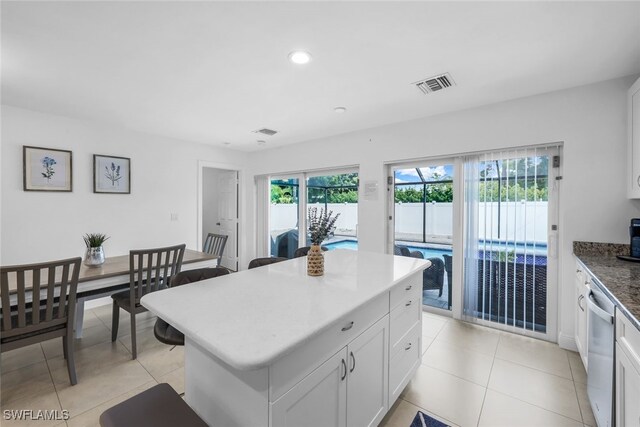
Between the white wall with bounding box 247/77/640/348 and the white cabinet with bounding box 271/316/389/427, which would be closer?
the white cabinet with bounding box 271/316/389/427

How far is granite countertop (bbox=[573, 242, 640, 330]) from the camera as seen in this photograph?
4.04ft

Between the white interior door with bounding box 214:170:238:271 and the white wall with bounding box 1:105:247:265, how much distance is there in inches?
31.1

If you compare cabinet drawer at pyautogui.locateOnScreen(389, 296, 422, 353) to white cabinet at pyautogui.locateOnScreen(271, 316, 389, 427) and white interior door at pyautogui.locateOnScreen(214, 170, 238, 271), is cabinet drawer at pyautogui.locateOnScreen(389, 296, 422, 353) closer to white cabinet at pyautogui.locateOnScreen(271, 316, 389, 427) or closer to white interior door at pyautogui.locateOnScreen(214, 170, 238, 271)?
white cabinet at pyautogui.locateOnScreen(271, 316, 389, 427)

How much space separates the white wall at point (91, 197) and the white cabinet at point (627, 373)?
191 inches

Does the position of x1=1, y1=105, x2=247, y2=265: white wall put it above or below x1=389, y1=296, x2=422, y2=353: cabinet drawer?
above

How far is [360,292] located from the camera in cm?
142

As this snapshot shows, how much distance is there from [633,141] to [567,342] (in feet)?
5.91

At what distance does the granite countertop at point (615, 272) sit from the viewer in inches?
48.5

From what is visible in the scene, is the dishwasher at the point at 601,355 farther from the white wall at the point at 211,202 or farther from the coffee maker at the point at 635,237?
the white wall at the point at 211,202

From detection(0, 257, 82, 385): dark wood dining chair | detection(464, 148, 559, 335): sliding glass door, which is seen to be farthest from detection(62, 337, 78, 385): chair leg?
detection(464, 148, 559, 335): sliding glass door

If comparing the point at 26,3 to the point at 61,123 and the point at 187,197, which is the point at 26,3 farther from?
the point at 187,197

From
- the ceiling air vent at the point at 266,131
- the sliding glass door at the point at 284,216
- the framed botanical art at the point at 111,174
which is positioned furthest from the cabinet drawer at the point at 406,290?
the framed botanical art at the point at 111,174

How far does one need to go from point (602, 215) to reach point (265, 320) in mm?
2954

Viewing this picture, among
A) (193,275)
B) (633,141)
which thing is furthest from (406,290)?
(633,141)
